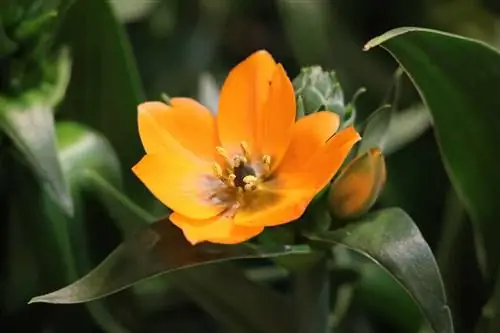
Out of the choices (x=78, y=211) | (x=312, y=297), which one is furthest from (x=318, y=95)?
(x=78, y=211)

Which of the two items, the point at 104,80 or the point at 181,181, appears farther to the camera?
the point at 104,80

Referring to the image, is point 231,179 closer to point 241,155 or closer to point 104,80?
point 241,155

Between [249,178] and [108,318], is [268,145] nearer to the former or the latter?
[249,178]

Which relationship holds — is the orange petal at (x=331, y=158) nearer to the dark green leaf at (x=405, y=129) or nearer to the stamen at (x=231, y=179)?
the stamen at (x=231, y=179)

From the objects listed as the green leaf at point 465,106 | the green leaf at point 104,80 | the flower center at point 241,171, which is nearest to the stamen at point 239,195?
the flower center at point 241,171

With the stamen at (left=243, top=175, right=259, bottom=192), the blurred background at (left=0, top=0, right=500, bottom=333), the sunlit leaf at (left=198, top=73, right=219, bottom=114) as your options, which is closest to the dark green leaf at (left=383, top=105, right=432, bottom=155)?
the blurred background at (left=0, top=0, right=500, bottom=333)

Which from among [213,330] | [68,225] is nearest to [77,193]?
[68,225]
